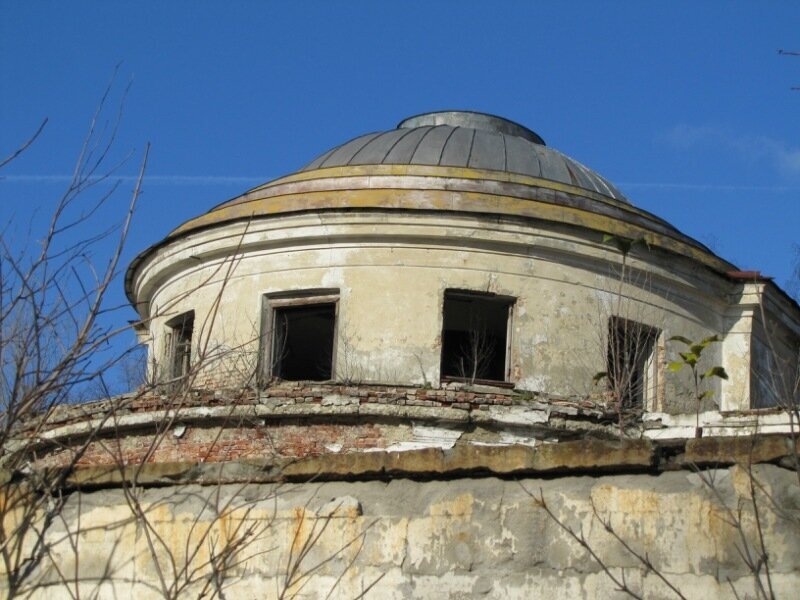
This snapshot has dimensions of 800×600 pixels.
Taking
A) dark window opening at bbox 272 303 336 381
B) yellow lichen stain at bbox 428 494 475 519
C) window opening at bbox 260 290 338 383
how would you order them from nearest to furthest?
yellow lichen stain at bbox 428 494 475 519
window opening at bbox 260 290 338 383
dark window opening at bbox 272 303 336 381

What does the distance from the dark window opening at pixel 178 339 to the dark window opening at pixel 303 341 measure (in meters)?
1.15

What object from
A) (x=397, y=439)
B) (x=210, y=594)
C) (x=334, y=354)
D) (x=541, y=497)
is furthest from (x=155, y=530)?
(x=334, y=354)

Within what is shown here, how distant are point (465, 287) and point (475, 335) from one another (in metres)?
0.53

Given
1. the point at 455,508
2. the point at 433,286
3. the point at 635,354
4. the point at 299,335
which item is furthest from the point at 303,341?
the point at 455,508

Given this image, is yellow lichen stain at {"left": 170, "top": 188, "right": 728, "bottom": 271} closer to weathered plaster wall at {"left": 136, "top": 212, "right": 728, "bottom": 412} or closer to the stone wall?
weathered plaster wall at {"left": 136, "top": 212, "right": 728, "bottom": 412}

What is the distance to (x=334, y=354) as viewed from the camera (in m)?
15.3

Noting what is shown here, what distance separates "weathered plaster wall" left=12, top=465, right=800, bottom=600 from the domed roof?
1014 cm

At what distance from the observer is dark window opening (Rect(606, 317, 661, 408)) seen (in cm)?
1557

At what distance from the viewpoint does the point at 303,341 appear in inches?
711

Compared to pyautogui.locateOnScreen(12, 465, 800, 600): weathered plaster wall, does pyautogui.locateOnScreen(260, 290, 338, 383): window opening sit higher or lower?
higher

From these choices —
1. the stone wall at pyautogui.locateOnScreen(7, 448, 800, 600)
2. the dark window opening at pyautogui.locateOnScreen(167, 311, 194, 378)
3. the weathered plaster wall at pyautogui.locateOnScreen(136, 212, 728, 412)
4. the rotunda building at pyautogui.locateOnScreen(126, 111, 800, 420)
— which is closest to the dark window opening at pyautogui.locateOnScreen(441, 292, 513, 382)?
the rotunda building at pyautogui.locateOnScreen(126, 111, 800, 420)

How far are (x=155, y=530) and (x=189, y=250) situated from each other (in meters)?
10.0

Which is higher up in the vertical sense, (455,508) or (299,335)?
(299,335)

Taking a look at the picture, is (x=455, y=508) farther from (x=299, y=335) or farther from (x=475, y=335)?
(x=299, y=335)
